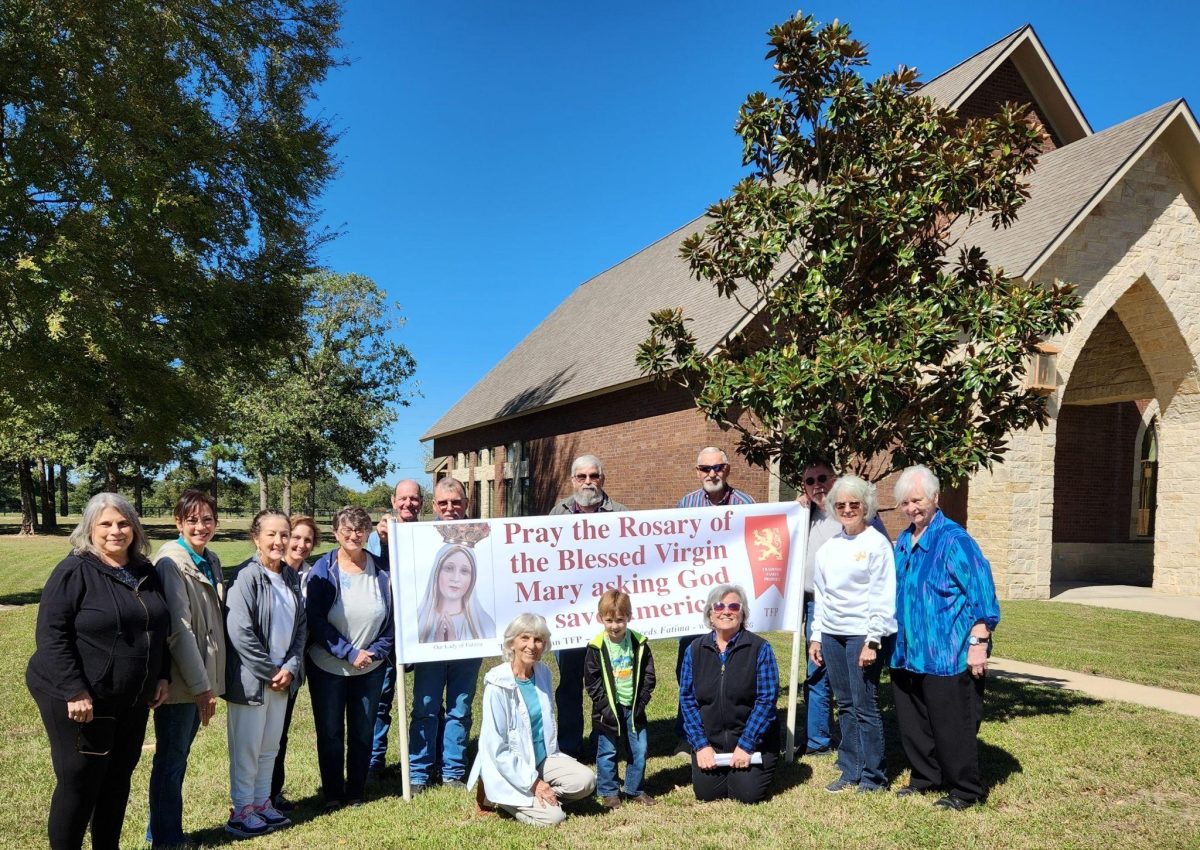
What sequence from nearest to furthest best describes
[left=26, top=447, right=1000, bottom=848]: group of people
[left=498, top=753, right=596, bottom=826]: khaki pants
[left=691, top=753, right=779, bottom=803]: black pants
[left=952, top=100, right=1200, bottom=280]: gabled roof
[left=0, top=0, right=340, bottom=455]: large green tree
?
[left=26, top=447, right=1000, bottom=848]: group of people → [left=498, top=753, right=596, bottom=826]: khaki pants → [left=691, top=753, right=779, bottom=803]: black pants → [left=0, top=0, right=340, bottom=455]: large green tree → [left=952, top=100, right=1200, bottom=280]: gabled roof

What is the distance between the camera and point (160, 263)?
14.2m

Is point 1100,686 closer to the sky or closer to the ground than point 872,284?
closer to the ground

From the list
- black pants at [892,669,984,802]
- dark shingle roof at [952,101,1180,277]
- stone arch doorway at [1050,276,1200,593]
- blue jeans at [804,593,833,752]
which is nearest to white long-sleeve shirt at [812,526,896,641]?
black pants at [892,669,984,802]

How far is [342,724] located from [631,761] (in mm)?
1795

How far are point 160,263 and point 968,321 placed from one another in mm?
12768

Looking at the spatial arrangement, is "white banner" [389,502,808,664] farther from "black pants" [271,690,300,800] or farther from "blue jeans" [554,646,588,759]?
"black pants" [271,690,300,800]

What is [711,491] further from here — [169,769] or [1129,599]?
[1129,599]

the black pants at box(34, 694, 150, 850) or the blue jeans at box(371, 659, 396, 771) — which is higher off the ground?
the black pants at box(34, 694, 150, 850)

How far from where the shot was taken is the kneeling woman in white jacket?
16.4ft

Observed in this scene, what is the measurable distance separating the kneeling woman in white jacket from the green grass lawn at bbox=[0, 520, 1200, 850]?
152mm

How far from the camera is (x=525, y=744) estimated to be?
16.7ft

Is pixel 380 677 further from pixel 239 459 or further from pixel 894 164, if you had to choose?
pixel 239 459

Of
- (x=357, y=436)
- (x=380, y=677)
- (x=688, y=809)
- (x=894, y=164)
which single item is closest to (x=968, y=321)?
(x=894, y=164)

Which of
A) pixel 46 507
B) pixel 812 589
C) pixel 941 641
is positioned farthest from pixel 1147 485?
pixel 46 507
